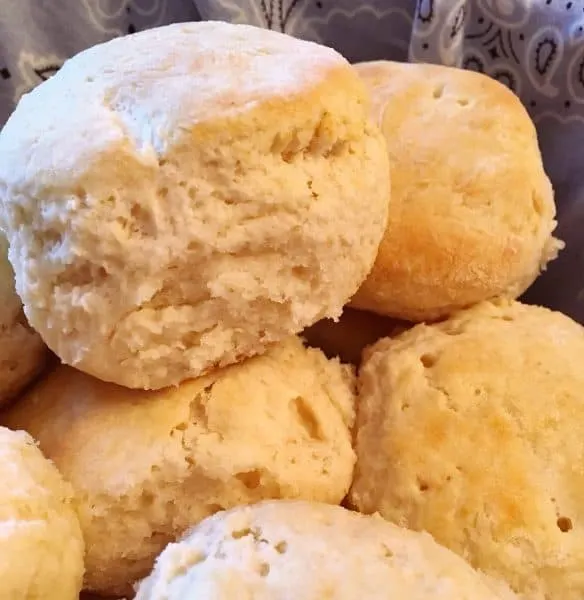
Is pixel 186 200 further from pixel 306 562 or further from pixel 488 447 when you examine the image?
pixel 488 447

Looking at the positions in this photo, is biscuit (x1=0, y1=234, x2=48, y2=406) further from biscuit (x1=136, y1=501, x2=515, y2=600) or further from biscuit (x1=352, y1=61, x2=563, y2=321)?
biscuit (x1=352, y1=61, x2=563, y2=321)

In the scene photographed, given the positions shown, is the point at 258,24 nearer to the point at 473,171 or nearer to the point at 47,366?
the point at 473,171

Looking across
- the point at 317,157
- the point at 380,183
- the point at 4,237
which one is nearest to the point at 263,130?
the point at 317,157

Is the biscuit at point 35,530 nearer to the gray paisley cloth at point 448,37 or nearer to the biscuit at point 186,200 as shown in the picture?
the biscuit at point 186,200

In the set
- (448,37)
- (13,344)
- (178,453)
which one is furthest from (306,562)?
(448,37)

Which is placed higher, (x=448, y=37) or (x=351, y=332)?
(x=448, y=37)
